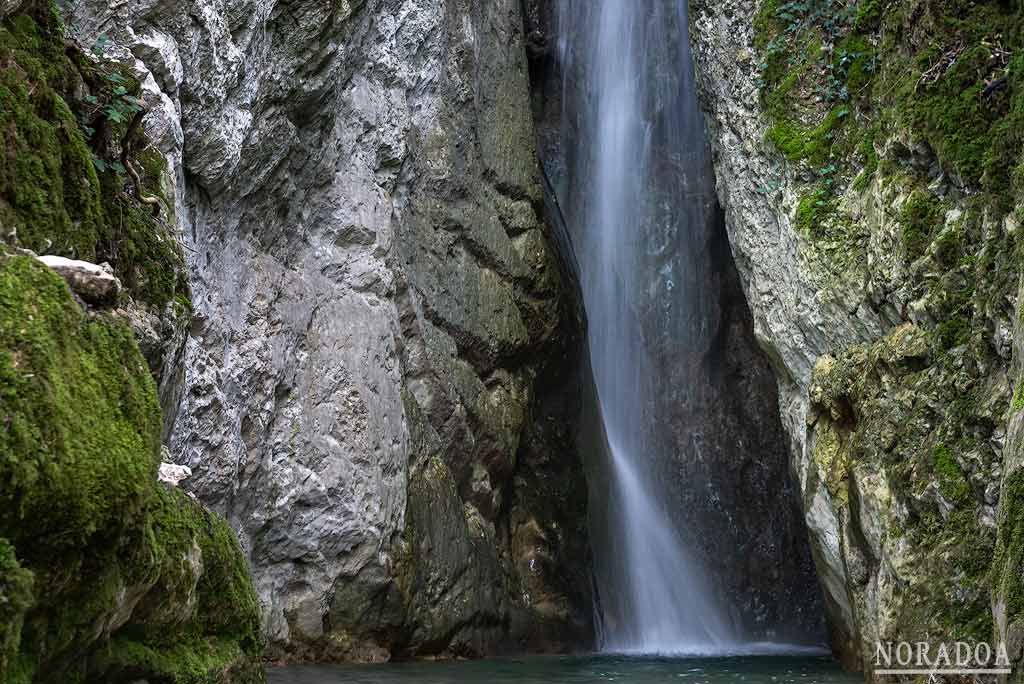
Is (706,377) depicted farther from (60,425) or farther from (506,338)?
(60,425)

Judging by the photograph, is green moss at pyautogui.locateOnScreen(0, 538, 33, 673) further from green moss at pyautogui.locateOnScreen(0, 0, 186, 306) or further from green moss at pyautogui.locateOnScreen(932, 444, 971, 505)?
green moss at pyautogui.locateOnScreen(932, 444, 971, 505)

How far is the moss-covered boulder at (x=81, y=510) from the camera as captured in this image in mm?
3096

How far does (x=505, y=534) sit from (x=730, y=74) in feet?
22.7

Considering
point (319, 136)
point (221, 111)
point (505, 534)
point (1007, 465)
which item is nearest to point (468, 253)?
point (319, 136)

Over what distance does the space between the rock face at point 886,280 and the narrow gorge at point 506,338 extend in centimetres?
4

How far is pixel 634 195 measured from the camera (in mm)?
18078

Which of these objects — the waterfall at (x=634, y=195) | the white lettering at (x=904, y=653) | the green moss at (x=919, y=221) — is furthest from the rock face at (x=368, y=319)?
the green moss at (x=919, y=221)

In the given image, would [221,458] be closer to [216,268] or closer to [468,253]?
[216,268]

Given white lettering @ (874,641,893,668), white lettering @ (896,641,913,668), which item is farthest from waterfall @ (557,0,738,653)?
white lettering @ (896,641,913,668)

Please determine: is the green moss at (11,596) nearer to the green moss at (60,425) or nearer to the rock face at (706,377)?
the green moss at (60,425)

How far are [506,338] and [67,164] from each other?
28.7 feet

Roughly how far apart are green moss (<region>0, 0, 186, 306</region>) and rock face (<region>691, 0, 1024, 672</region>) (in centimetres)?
527

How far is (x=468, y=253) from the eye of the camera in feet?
45.7

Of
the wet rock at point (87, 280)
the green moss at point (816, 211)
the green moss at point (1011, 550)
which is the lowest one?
the green moss at point (1011, 550)
